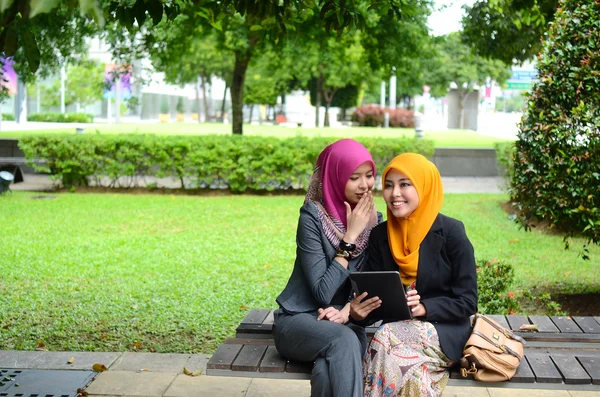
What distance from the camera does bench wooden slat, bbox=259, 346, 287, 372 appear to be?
3.62m

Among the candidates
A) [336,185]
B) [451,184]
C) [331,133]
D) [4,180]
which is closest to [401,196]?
[336,185]

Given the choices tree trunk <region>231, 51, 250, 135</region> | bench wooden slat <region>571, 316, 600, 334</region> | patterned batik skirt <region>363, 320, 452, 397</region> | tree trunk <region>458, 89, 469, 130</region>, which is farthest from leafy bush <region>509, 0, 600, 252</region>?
tree trunk <region>458, 89, 469, 130</region>

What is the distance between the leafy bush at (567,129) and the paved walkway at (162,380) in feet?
5.92

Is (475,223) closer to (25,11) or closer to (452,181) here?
(452,181)

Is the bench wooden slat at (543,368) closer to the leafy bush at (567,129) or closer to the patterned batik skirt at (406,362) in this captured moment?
the patterned batik skirt at (406,362)

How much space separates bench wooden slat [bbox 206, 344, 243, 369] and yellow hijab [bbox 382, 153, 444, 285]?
869 mm

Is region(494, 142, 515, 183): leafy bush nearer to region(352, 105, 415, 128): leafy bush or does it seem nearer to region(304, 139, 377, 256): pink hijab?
region(304, 139, 377, 256): pink hijab

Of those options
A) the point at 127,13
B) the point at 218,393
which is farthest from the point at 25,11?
the point at 218,393

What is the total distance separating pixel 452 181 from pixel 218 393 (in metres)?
14.5

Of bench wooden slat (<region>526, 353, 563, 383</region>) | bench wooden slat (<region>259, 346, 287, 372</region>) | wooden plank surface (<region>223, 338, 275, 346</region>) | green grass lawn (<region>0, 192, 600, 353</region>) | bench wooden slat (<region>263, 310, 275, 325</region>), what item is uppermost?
bench wooden slat (<region>526, 353, 563, 383</region>)

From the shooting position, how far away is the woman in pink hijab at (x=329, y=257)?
11.9 ft

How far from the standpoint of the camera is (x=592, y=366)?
369 cm

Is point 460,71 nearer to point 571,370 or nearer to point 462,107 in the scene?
point 462,107

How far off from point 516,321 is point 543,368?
93 cm
